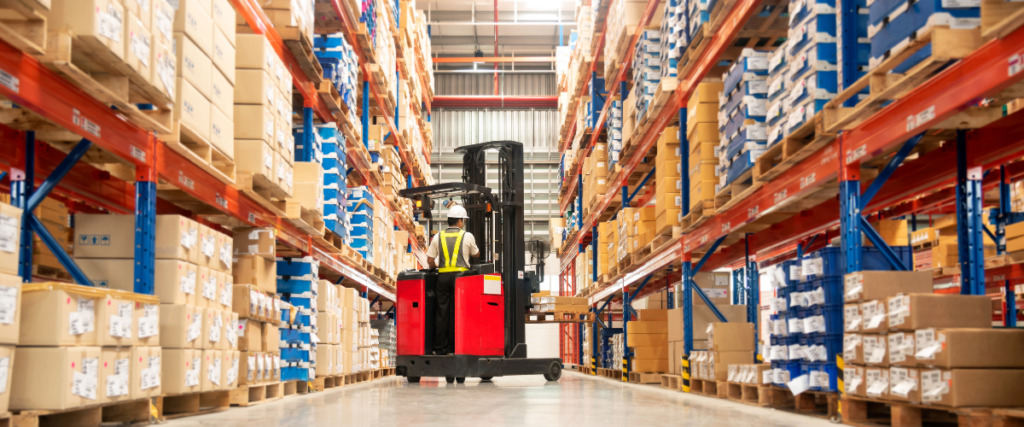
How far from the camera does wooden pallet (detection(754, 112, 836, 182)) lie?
4680mm

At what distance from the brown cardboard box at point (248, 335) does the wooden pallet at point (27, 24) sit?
273cm

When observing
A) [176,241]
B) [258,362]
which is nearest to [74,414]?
[176,241]

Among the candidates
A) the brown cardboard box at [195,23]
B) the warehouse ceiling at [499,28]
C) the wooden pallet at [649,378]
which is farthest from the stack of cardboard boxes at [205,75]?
the warehouse ceiling at [499,28]

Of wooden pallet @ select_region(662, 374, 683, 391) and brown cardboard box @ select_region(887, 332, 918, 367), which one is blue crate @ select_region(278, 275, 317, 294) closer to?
wooden pallet @ select_region(662, 374, 683, 391)

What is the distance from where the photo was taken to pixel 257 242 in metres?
6.32

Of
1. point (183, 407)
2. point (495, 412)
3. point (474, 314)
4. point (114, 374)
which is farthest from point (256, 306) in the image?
point (474, 314)

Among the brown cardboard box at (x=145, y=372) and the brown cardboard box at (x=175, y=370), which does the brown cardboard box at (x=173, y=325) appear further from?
the brown cardboard box at (x=145, y=372)

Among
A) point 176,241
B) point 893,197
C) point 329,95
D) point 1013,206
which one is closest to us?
point 176,241

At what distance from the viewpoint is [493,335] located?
8828 mm

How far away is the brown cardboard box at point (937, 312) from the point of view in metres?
3.79

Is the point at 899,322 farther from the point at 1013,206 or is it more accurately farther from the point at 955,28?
the point at 1013,206

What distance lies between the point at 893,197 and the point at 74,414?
16.3 ft

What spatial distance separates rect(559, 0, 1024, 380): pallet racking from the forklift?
145 centimetres

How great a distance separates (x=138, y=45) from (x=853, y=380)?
380 cm
